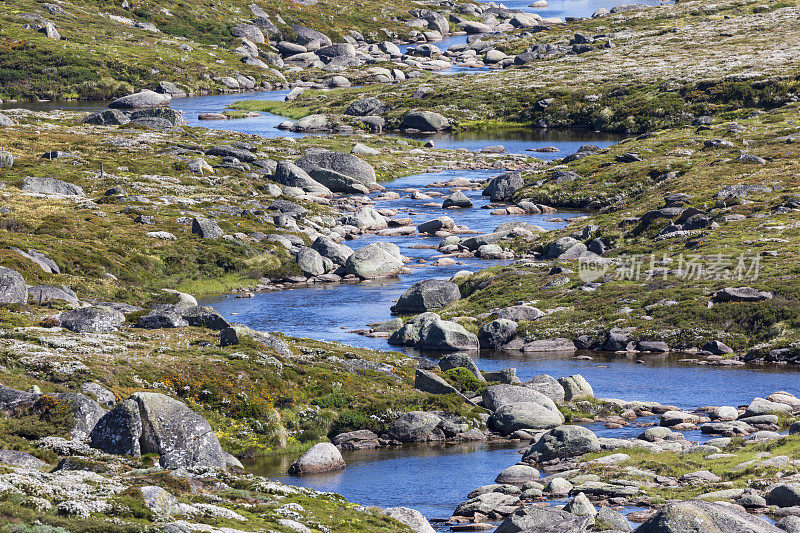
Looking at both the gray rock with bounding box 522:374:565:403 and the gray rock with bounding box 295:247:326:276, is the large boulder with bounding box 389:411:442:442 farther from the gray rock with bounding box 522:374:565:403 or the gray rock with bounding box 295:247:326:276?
the gray rock with bounding box 295:247:326:276

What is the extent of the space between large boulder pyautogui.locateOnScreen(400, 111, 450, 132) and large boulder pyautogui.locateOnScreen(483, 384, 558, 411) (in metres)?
133

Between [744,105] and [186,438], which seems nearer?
[186,438]

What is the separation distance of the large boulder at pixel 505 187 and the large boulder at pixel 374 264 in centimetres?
3512

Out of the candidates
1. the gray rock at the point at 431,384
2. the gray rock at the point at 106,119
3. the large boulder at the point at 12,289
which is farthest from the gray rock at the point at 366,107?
the gray rock at the point at 431,384

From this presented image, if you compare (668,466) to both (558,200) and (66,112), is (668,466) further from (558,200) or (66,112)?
(66,112)

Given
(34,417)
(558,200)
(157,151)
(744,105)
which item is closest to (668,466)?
(34,417)

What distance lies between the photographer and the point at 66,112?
173875mm

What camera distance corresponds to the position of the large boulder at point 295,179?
130m

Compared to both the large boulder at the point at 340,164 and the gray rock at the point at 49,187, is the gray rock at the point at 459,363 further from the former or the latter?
the large boulder at the point at 340,164

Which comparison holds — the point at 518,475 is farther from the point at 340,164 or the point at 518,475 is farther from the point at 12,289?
the point at 340,164

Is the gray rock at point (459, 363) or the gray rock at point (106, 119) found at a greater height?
the gray rock at point (106, 119)

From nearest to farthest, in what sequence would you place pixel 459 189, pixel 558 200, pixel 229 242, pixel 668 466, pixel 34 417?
pixel 34 417, pixel 668 466, pixel 229 242, pixel 558 200, pixel 459 189

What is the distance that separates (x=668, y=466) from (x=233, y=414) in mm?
22674

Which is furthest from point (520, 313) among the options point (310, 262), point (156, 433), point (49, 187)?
point (49, 187)
